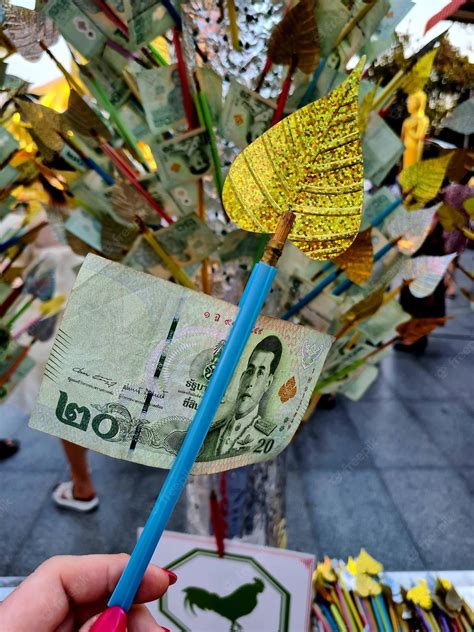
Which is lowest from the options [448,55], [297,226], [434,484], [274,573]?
[434,484]

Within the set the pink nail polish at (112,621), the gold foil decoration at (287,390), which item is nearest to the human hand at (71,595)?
the pink nail polish at (112,621)

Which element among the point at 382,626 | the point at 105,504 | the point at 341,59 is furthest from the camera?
A: the point at 105,504

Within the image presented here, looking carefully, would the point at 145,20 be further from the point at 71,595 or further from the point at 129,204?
the point at 71,595

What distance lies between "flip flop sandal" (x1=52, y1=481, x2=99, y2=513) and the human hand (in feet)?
4.61

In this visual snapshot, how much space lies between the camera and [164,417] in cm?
39

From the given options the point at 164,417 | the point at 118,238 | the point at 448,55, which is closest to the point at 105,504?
the point at 118,238

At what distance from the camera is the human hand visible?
39 cm

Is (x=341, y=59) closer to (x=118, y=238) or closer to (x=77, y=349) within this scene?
(x=118, y=238)

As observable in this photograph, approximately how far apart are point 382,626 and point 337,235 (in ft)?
2.78

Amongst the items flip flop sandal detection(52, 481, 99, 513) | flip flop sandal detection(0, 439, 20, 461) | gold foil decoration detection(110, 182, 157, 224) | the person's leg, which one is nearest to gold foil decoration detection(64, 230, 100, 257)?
gold foil decoration detection(110, 182, 157, 224)

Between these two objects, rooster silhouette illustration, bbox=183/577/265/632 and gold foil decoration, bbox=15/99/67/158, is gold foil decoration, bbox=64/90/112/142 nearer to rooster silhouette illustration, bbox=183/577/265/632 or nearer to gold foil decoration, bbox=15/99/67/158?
gold foil decoration, bbox=15/99/67/158

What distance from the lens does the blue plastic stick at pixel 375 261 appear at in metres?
0.67

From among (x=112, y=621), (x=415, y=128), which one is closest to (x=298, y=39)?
(x=415, y=128)

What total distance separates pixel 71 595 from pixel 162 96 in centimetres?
53
